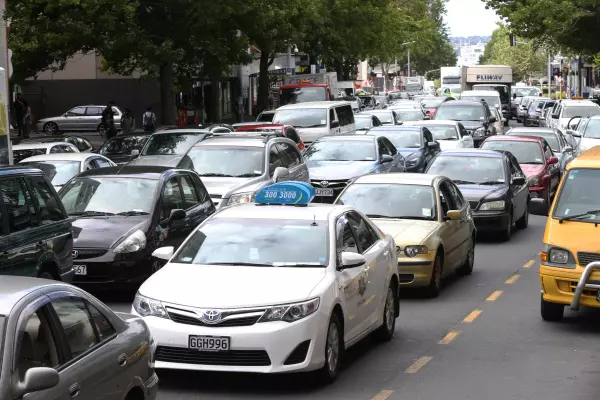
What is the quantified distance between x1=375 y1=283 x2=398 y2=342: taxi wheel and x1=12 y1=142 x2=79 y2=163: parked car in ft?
42.4

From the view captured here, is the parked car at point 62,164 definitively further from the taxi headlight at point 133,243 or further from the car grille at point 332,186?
the taxi headlight at point 133,243

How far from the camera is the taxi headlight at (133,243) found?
14.1 metres

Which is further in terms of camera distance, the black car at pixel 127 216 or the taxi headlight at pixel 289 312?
the black car at pixel 127 216

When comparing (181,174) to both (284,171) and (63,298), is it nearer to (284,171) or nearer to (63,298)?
(284,171)

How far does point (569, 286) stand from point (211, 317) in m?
4.51

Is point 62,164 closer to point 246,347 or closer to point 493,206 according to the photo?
point 493,206

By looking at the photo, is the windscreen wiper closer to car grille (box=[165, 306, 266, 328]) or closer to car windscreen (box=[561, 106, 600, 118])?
car grille (box=[165, 306, 266, 328])

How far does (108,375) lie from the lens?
6.88 metres

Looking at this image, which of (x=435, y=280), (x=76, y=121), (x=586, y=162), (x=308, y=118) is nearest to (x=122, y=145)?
(x=308, y=118)

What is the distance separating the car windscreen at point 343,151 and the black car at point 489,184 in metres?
3.38

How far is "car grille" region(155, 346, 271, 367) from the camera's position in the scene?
362 inches

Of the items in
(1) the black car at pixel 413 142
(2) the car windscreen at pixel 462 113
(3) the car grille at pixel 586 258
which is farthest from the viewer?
(2) the car windscreen at pixel 462 113

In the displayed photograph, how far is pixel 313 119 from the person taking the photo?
3456 centimetres

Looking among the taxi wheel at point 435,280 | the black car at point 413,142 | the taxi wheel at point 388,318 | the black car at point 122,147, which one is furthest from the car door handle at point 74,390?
the black car at point 413,142
